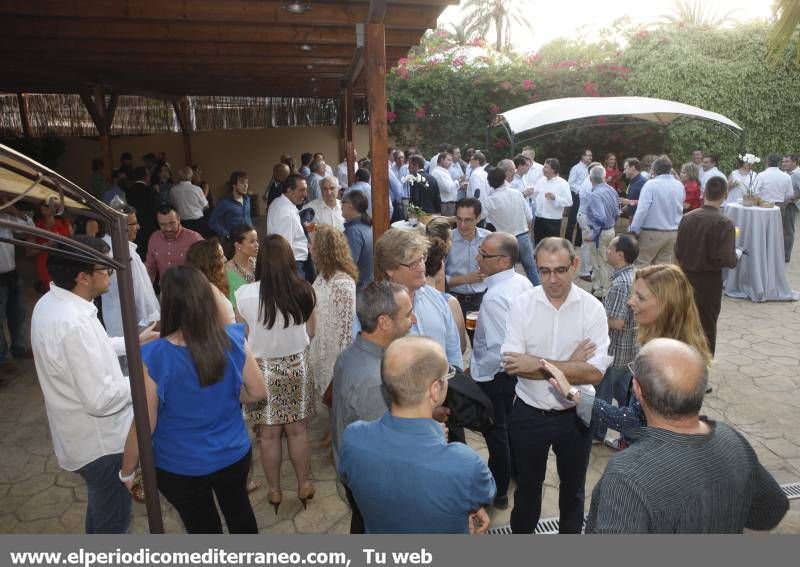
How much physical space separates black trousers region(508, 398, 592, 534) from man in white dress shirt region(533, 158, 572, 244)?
21.2ft

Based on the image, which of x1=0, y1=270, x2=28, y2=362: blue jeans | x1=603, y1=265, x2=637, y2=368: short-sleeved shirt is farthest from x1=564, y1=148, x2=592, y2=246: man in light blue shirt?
x1=0, y1=270, x2=28, y2=362: blue jeans

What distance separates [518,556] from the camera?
1684 millimetres

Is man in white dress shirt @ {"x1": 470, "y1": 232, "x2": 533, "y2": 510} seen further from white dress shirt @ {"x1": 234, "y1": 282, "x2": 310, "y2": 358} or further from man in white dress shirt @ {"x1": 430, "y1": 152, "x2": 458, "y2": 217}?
man in white dress shirt @ {"x1": 430, "y1": 152, "x2": 458, "y2": 217}

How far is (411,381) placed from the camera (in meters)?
1.81

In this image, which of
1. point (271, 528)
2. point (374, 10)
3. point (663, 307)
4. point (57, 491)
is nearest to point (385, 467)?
point (663, 307)

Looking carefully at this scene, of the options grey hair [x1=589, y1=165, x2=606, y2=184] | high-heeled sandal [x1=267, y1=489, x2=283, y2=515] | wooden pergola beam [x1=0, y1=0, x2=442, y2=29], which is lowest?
high-heeled sandal [x1=267, y1=489, x2=283, y2=515]

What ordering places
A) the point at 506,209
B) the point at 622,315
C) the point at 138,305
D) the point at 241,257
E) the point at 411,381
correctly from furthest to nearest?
the point at 506,209
the point at 241,257
the point at 138,305
the point at 622,315
the point at 411,381

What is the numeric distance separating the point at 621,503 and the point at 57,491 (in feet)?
12.6

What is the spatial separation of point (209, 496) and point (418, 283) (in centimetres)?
147

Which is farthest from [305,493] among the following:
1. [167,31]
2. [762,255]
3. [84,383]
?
[762,255]

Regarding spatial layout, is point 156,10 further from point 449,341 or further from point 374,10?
point 449,341

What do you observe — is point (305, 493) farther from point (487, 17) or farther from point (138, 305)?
point (487, 17)

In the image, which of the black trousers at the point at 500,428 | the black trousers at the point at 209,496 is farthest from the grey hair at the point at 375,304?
the black trousers at the point at 500,428

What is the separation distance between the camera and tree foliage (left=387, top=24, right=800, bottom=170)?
1493cm
